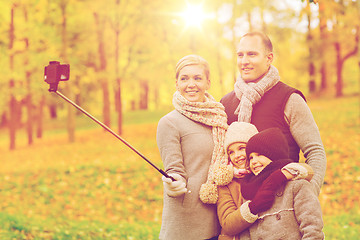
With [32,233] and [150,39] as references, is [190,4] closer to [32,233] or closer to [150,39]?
[150,39]

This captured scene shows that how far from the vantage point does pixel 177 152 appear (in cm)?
285

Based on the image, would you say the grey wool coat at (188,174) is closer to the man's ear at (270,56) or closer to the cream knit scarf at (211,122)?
the cream knit scarf at (211,122)

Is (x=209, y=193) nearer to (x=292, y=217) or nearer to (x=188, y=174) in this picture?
(x=188, y=174)

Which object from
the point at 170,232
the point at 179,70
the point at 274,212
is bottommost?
the point at 170,232

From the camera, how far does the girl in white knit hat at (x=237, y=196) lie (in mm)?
2551


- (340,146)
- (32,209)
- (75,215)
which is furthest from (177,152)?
(340,146)

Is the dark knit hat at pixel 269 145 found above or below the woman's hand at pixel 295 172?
above

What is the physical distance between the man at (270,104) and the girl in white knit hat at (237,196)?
0.20 m

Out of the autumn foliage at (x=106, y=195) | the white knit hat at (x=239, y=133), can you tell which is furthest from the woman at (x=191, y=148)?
the autumn foliage at (x=106, y=195)

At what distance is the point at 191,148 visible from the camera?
9.57 feet

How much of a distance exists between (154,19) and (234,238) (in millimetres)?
15992

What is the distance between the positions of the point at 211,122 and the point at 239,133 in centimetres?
28

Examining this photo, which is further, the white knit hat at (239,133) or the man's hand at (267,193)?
the white knit hat at (239,133)

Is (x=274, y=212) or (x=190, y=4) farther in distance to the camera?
(x=190, y=4)
